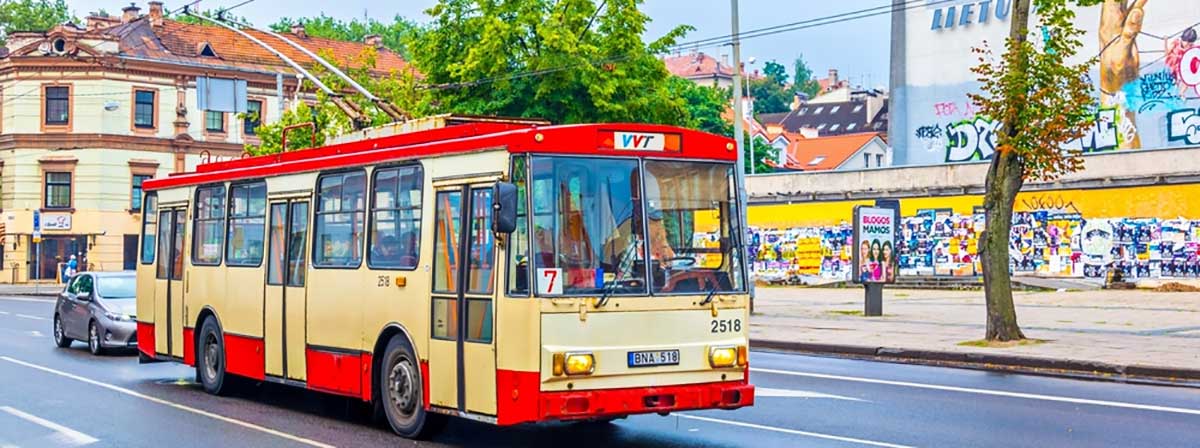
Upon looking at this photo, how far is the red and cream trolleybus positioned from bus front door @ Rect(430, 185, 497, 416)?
2 cm

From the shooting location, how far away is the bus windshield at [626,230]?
35.8ft

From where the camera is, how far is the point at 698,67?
162375mm

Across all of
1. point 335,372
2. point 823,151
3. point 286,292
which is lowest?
point 335,372

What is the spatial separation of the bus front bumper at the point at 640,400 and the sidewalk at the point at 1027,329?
8.05 m

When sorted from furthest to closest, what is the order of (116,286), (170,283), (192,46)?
(192,46), (116,286), (170,283)

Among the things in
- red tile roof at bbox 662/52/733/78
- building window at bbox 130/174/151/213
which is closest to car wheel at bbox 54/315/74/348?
building window at bbox 130/174/151/213

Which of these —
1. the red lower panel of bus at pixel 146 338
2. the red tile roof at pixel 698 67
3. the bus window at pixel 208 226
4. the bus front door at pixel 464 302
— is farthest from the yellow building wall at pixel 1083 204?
the red tile roof at pixel 698 67

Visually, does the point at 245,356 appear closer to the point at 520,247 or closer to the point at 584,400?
the point at 520,247

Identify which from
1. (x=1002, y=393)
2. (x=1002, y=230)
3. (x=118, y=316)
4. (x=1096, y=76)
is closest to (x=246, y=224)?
(x=1002, y=393)

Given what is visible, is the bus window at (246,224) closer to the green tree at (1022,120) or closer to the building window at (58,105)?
the green tree at (1022,120)

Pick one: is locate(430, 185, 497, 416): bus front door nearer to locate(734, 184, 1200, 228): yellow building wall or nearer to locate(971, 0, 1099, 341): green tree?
locate(971, 0, 1099, 341): green tree

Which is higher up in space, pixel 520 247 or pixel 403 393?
pixel 520 247

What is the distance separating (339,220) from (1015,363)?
9.76 meters

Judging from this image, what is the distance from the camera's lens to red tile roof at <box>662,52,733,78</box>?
539 feet
